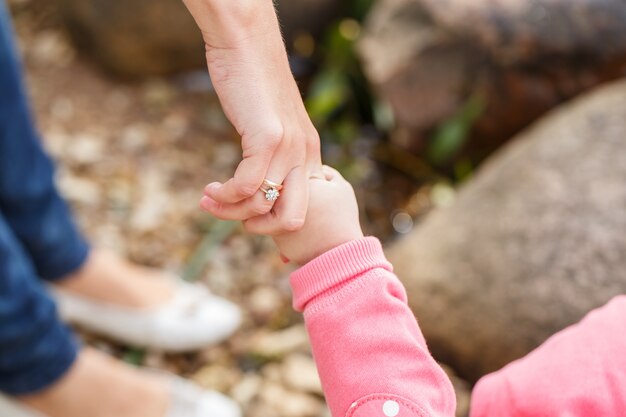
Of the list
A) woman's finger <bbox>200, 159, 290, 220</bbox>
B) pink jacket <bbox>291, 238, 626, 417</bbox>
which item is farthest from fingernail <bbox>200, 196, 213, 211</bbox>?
pink jacket <bbox>291, 238, 626, 417</bbox>

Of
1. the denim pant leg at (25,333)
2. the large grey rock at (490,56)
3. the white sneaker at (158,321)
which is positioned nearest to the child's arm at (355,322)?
the denim pant leg at (25,333)

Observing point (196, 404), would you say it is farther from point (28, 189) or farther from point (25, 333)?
point (28, 189)

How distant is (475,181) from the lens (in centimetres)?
162

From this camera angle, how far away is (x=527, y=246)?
1382 mm

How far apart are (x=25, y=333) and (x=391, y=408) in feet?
2.55

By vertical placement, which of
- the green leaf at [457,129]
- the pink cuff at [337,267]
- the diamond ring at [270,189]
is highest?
the diamond ring at [270,189]

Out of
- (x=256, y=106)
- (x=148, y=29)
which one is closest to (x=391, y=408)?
(x=256, y=106)

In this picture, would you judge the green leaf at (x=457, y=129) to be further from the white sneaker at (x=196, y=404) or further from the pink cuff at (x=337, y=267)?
the pink cuff at (x=337, y=267)

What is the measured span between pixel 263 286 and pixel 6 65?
0.79 meters

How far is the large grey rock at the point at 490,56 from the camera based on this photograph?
1.85 m

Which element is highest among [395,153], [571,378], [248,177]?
[248,177]

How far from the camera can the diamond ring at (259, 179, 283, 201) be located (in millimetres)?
691

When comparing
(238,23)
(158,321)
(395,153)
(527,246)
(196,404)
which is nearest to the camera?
(238,23)

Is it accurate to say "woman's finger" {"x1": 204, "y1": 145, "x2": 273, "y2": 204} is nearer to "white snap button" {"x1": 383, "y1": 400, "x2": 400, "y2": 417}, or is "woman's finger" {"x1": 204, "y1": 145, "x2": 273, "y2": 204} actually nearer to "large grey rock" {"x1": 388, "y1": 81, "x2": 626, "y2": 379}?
"white snap button" {"x1": 383, "y1": 400, "x2": 400, "y2": 417}
